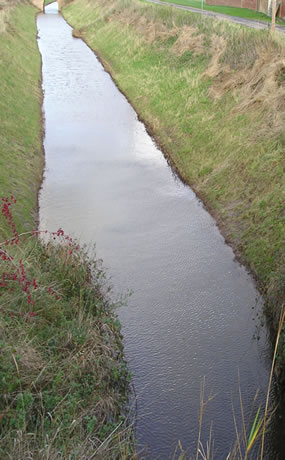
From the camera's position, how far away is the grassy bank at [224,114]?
13414mm

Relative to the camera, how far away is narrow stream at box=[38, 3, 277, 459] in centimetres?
855

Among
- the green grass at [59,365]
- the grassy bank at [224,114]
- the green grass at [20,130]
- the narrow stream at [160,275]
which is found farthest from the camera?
the green grass at [20,130]

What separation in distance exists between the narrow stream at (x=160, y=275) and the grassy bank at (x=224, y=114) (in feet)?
1.91

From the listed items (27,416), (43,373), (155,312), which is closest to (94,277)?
(155,312)

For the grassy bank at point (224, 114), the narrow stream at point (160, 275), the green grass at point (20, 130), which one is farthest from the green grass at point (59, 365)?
the grassy bank at point (224, 114)

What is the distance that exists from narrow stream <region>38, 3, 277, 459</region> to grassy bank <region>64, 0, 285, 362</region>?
58 cm

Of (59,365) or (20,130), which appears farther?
(20,130)

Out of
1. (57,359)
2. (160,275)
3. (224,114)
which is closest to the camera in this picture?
(57,359)

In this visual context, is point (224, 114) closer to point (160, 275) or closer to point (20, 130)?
point (20, 130)

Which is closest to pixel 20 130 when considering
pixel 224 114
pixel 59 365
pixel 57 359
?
pixel 224 114

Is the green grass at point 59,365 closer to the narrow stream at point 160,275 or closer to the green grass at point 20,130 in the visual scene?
the narrow stream at point 160,275

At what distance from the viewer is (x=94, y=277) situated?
11180mm

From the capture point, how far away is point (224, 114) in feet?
63.6

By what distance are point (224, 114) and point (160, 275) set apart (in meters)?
8.91
